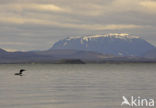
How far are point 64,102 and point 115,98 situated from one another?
5.89 m

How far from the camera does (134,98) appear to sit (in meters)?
41.5

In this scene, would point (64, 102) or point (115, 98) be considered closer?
point (64, 102)

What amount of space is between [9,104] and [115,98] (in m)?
11.0

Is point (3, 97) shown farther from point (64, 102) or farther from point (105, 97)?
point (105, 97)

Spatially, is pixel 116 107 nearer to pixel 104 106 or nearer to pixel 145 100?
pixel 104 106

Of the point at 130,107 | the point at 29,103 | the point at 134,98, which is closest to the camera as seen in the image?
the point at 130,107

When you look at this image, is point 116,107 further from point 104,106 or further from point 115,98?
point 115,98

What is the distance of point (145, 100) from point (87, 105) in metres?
6.42

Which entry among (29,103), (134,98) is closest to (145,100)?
(134,98)

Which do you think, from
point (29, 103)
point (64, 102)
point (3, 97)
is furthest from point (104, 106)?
point (3, 97)

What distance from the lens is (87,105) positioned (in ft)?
120

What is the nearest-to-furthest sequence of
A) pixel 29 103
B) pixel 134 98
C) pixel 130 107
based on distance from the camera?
1. pixel 130 107
2. pixel 29 103
3. pixel 134 98

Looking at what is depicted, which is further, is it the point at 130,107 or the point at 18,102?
the point at 18,102

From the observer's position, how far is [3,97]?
1705 inches
